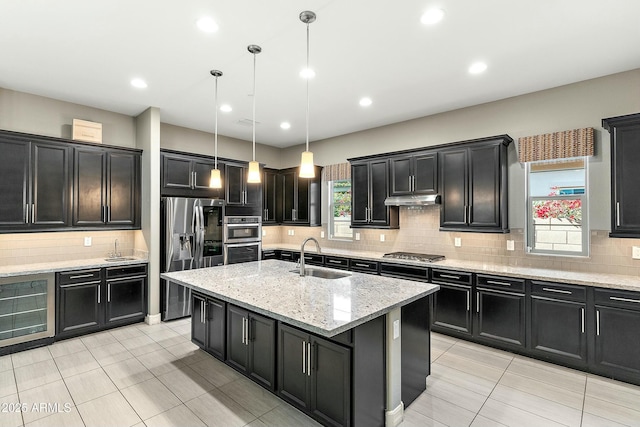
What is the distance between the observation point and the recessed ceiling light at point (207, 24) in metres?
2.52

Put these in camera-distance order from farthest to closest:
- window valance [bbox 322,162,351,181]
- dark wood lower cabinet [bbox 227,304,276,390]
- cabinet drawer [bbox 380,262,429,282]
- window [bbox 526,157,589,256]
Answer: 1. window valance [bbox 322,162,351,181]
2. cabinet drawer [bbox 380,262,429,282]
3. window [bbox 526,157,589,256]
4. dark wood lower cabinet [bbox 227,304,276,390]

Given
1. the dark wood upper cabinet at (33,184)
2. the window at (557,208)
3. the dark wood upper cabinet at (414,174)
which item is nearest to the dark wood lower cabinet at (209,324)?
the dark wood upper cabinet at (33,184)

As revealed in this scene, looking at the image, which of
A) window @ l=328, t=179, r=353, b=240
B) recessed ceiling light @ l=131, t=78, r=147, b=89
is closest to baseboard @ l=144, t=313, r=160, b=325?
recessed ceiling light @ l=131, t=78, r=147, b=89

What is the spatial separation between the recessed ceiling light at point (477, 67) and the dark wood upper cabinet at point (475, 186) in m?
0.91

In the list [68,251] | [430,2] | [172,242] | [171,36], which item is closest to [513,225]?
[430,2]

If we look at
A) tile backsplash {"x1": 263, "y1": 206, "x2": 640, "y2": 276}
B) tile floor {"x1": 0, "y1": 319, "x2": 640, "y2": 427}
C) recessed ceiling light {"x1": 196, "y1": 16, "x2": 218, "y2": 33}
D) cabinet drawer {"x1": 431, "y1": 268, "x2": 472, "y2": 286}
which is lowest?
tile floor {"x1": 0, "y1": 319, "x2": 640, "y2": 427}

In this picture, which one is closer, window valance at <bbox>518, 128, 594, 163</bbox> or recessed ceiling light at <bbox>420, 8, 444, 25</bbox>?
recessed ceiling light at <bbox>420, 8, 444, 25</bbox>

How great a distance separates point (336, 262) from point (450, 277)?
1.83m

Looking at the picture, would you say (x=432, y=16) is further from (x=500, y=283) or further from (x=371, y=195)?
(x=371, y=195)

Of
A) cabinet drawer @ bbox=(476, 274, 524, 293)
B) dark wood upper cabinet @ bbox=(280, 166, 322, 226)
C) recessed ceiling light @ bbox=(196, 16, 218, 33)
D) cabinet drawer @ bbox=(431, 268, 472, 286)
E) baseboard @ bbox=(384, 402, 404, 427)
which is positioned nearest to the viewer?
baseboard @ bbox=(384, 402, 404, 427)

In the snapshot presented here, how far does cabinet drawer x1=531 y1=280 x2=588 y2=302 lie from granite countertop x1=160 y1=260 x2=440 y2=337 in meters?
1.39

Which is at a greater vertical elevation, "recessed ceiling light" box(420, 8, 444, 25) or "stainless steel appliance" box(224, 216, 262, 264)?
"recessed ceiling light" box(420, 8, 444, 25)

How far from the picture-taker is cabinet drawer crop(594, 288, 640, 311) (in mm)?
2875

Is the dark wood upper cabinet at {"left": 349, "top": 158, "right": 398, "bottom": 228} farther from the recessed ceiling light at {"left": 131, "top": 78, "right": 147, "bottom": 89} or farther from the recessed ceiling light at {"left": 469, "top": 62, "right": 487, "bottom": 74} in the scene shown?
the recessed ceiling light at {"left": 131, "top": 78, "right": 147, "bottom": 89}
